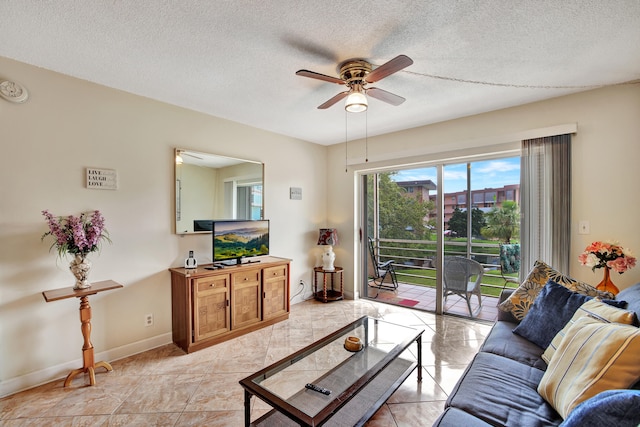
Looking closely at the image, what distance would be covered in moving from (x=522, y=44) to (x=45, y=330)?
411 cm

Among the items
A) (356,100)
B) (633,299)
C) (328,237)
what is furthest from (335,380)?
(328,237)

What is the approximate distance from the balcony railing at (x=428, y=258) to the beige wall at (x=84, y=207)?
2.59 m

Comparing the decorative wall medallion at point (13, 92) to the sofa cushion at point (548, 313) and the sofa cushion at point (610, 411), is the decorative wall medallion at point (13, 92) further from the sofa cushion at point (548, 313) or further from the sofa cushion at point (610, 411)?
the sofa cushion at point (548, 313)

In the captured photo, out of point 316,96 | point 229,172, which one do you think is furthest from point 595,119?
point 229,172

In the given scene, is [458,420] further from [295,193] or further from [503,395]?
[295,193]

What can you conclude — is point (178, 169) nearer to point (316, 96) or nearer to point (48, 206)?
point (48, 206)

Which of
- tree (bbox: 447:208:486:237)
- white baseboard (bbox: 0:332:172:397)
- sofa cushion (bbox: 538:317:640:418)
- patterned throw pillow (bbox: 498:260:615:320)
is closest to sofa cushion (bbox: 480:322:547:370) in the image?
patterned throw pillow (bbox: 498:260:615:320)

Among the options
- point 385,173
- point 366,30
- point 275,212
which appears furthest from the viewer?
point 385,173

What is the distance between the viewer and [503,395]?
137cm

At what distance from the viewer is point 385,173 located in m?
4.26

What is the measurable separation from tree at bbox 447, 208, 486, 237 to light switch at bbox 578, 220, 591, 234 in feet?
2.90

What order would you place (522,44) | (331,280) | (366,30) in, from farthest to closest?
(331,280) < (522,44) < (366,30)

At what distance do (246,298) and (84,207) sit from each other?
67.6 inches

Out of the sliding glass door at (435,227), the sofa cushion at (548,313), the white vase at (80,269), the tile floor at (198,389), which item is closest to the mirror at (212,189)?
the white vase at (80,269)
